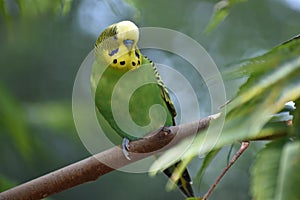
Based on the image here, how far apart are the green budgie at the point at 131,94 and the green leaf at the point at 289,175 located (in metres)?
0.41

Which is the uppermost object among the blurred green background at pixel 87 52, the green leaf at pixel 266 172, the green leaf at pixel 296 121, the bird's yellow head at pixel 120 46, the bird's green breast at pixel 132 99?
the green leaf at pixel 296 121

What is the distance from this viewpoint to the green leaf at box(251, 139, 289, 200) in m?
0.18

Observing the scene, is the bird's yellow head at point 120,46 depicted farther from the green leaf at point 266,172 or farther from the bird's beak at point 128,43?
the green leaf at point 266,172

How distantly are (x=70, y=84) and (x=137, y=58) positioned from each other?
3.25ft

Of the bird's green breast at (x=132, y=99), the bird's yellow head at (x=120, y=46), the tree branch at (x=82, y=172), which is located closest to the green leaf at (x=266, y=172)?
the tree branch at (x=82, y=172)

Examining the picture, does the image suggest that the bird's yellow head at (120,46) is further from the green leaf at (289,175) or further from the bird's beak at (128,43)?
the green leaf at (289,175)

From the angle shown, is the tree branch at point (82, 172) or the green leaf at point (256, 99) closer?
the green leaf at point (256, 99)

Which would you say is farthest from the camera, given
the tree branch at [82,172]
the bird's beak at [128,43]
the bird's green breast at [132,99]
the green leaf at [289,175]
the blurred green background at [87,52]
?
the blurred green background at [87,52]

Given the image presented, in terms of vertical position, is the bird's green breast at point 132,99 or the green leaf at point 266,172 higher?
the green leaf at point 266,172

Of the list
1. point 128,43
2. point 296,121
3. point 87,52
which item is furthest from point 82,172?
point 87,52

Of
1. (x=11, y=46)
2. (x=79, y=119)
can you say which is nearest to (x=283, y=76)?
(x=79, y=119)

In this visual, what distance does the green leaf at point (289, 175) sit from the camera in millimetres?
170

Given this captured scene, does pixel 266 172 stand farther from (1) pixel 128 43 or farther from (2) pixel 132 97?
(2) pixel 132 97

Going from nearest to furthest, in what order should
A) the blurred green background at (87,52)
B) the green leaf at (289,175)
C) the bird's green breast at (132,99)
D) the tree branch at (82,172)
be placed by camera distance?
the green leaf at (289,175) → the tree branch at (82,172) → the bird's green breast at (132,99) → the blurred green background at (87,52)
